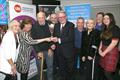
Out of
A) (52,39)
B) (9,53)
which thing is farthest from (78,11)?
(9,53)

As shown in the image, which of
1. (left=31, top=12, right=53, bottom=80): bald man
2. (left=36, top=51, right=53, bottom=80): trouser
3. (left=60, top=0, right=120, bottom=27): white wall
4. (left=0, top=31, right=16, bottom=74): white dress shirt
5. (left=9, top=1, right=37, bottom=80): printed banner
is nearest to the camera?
(left=0, top=31, right=16, bottom=74): white dress shirt

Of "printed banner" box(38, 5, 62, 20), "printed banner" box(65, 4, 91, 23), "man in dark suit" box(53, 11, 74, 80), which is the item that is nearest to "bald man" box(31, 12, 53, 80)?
"man in dark suit" box(53, 11, 74, 80)

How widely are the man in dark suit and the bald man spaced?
16 centimetres

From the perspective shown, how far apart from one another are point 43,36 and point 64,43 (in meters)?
0.40

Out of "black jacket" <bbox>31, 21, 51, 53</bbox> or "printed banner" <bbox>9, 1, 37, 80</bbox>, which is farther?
"printed banner" <bbox>9, 1, 37, 80</bbox>

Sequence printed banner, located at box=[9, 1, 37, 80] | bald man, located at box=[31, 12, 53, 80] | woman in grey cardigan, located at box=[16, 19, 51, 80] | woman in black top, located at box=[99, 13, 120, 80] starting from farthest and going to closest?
printed banner, located at box=[9, 1, 37, 80], bald man, located at box=[31, 12, 53, 80], woman in black top, located at box=[99, 13, 120, 80], woman in grey cardigan, located at box=[16, 19, 51, 80]

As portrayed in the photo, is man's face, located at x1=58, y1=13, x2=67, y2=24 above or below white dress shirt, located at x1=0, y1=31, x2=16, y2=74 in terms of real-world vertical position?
above

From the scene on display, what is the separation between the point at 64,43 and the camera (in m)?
4.38

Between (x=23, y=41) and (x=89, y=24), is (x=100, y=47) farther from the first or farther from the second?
(x=23, y=41)

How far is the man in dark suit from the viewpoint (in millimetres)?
Result: 4371

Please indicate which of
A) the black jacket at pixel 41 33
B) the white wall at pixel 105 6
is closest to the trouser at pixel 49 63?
the black jacket at pixel 41 33

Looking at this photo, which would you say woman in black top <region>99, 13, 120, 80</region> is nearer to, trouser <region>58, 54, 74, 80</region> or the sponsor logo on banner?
trouser <region>58, 54, 74, 80</region>

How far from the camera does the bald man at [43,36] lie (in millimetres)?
4449

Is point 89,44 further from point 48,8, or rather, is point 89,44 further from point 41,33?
point 48,8
